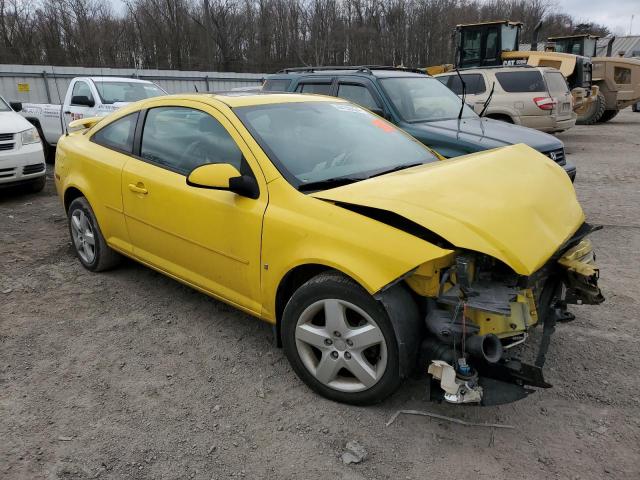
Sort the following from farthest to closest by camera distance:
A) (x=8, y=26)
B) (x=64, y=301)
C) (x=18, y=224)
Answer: (x=8, y=26)
(x=18, y=224)
(x=64, y=301)

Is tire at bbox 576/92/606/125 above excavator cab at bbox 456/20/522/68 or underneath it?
underneath

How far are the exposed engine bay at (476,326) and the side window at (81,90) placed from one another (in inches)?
352

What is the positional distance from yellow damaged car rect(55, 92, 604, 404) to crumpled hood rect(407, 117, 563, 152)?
2.44 m

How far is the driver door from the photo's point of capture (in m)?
3.19

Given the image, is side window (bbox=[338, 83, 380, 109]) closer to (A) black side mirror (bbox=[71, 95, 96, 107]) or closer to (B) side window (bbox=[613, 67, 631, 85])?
(A) black side mirror (bbox=[71, 95, 96, 107])

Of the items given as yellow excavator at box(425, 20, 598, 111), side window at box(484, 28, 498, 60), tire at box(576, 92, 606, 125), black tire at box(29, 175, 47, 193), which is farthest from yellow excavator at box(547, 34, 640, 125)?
black tire at box(29, 175, 47, 193)

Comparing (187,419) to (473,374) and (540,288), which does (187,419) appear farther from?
(540,288)

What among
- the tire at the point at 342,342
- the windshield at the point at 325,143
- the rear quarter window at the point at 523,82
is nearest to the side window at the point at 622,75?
the rear quarter window at the point at 523,82

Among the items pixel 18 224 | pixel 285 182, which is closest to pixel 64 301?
Answer: pixel 285 182

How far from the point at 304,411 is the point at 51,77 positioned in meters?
17.4

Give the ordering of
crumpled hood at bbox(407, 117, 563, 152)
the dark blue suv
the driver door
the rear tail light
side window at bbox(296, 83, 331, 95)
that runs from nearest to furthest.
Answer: the driver door → crumpled hood at bbox(407, 117, 563, 152) → the dark blue suv → side window at bbox(296, 83, 331, 95) → the rear tail light

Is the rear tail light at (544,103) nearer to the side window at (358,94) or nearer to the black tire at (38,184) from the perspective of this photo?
the side window at (358,94)

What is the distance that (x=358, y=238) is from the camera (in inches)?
104

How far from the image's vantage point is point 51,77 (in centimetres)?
1689
